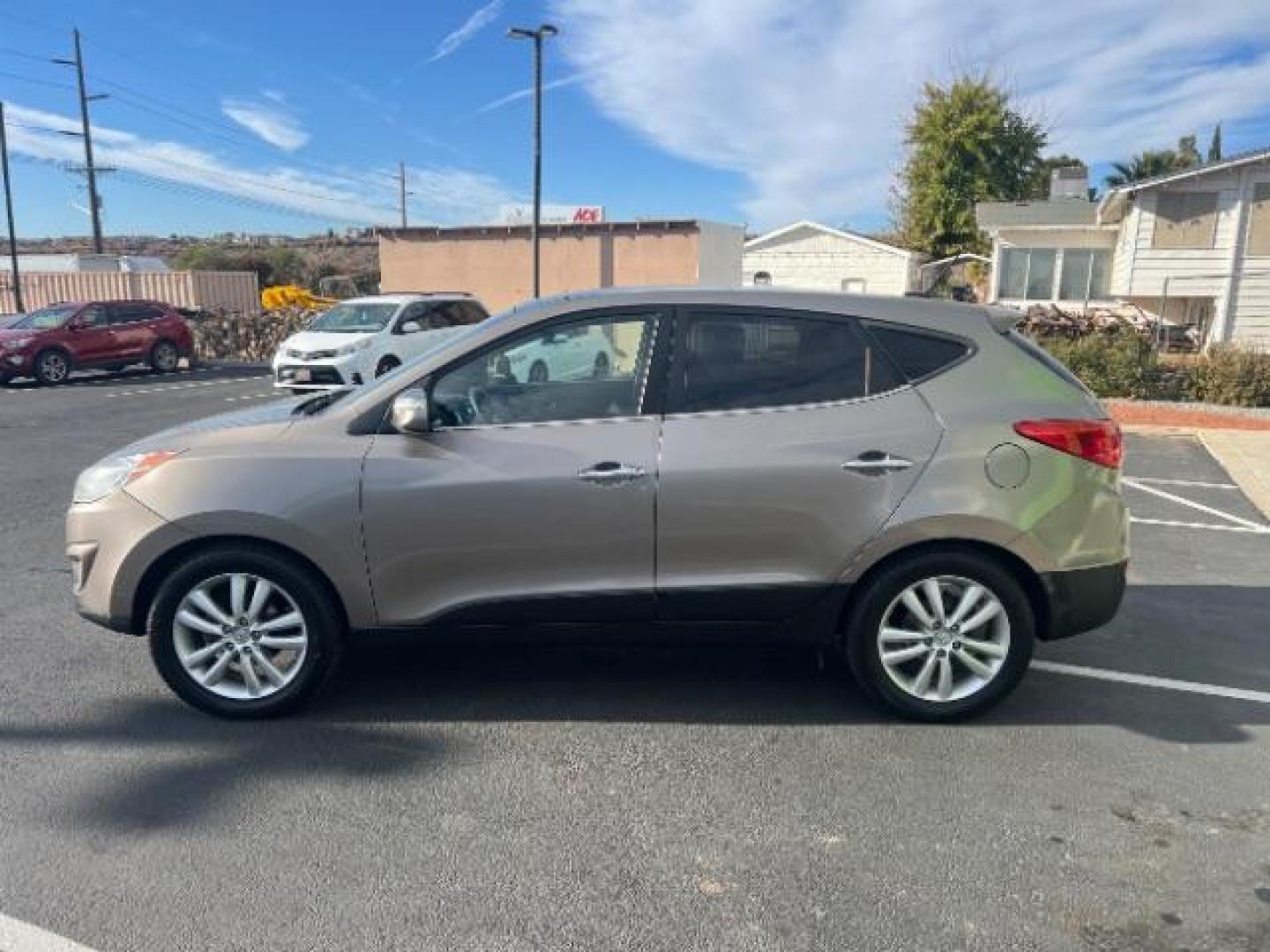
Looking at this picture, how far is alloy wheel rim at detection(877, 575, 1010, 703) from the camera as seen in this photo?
3.66 metres

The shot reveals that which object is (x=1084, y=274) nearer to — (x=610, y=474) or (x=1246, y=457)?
(x=1246, y=457)

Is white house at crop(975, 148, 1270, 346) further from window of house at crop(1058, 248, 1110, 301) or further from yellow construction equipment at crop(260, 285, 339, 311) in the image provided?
yellow construction equipment at crop(260, 285, 339, 311)

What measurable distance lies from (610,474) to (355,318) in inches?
549

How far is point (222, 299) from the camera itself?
29938 millimetres

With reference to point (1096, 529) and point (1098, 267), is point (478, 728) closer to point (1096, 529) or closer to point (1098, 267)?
point (1096, 529)

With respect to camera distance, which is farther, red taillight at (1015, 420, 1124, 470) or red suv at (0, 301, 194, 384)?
red suv at (0, 301, 194, 384)

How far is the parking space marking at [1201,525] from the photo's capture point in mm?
7152

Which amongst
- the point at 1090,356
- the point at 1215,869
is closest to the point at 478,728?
the point at 1215,869

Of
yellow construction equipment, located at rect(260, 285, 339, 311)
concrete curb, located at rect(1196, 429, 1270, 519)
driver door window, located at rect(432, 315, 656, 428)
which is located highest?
yellow construction equipment, located at rect(260, 285, 339, 311)

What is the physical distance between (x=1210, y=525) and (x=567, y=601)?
238 inches

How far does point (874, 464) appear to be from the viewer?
3.54 meters

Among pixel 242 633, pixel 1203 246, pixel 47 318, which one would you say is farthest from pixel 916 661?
pixel 1203 246

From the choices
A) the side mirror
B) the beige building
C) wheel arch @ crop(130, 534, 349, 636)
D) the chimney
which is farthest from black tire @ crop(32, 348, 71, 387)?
the chimney

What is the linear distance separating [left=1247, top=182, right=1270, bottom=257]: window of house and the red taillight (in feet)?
66.6
